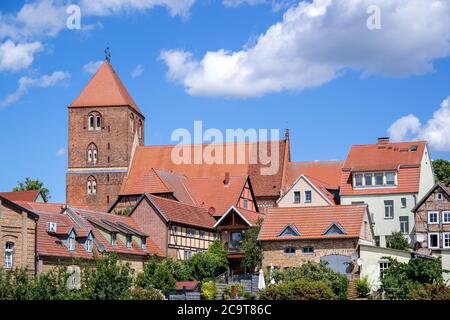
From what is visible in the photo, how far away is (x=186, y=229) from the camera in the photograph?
209ft

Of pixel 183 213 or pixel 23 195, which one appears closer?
pixel 183 213

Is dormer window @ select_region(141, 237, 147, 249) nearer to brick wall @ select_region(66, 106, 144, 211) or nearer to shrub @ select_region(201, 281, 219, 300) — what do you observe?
shrub @ select_region(201, 281, 219, 300)

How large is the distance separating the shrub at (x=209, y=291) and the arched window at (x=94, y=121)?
49.8 metres

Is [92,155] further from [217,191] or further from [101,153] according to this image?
[217,191]

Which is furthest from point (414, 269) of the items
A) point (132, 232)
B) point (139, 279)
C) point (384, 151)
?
point (384, 151)

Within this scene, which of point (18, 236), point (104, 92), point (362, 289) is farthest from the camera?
point (104, 92)

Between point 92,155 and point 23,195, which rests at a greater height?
point 92,155

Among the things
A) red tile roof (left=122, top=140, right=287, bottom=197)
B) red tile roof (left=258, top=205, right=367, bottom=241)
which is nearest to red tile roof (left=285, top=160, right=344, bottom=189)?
red tile roof (left=122, top=140, right=287, bottom=197)

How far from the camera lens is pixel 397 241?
62719 mm

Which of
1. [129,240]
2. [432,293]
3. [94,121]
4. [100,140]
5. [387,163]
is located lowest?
[432,293]

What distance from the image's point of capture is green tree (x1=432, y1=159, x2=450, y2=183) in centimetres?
8656

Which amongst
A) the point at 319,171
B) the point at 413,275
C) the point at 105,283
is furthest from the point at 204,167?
the point at 105,283

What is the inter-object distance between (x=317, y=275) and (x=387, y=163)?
86.1 feet

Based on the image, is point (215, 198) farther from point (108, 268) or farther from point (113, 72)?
point (108, 268)
